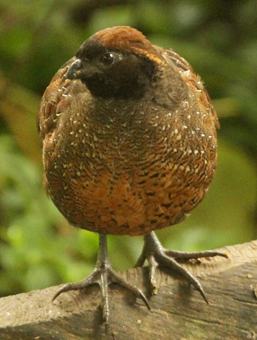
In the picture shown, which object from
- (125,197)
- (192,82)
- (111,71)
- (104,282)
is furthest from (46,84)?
(111,71)

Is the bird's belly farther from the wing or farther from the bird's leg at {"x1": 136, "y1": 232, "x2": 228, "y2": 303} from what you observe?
the wing

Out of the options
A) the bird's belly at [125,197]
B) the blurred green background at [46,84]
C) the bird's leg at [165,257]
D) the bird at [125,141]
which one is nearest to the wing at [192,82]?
the bird at [125,141]

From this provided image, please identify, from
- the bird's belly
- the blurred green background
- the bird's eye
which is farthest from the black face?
the blurred green background

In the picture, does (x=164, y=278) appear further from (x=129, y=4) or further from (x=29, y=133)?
(x=129, y=4)

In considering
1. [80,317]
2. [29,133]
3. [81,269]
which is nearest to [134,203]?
[80,317]

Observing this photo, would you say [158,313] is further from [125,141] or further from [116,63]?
[116,63]

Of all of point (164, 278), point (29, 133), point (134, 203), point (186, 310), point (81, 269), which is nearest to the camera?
point (134, 203)
